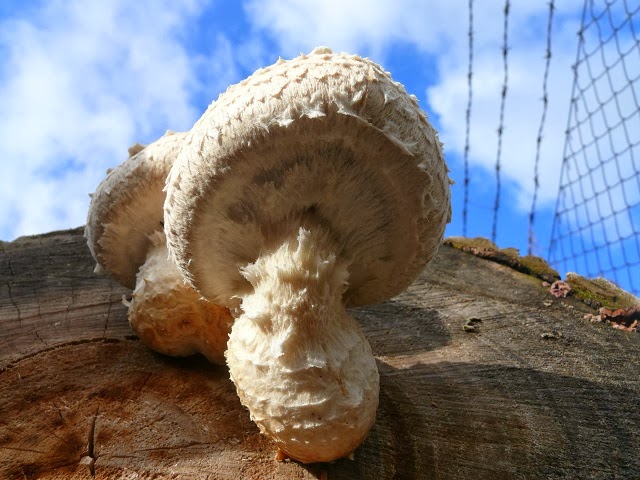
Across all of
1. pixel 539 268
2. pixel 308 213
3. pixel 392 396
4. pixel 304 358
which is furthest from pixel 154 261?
pixel 539 268

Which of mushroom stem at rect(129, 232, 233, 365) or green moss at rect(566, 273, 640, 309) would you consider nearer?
mushroom stem at rect(129, 232, 233, 365)

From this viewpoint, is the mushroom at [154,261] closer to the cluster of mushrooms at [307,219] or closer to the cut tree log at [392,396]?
the cut tree log at [392,396]

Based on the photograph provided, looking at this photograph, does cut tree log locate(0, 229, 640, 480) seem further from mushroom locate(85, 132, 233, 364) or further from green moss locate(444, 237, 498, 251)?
green moss locate(444, 237, 498, 251)

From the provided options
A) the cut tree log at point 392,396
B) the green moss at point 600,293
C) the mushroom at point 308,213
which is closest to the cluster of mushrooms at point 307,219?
the mushroom at point 308,213

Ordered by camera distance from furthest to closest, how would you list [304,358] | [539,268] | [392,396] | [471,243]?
1. [471,243]
2. [539,268]
3. [392,396]
4. [304,358]

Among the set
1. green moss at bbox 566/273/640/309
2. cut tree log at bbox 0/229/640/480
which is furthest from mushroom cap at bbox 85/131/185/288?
green moss at bbox 566/273/640/309

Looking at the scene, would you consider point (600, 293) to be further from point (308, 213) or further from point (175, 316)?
point (175, 316)

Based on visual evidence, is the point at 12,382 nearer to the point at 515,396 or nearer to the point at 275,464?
the point at 275,464
